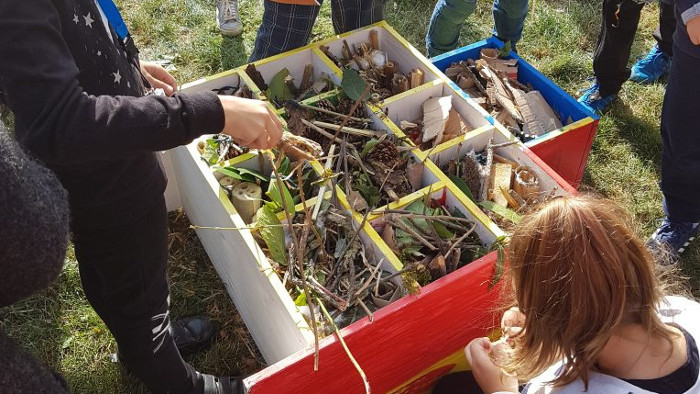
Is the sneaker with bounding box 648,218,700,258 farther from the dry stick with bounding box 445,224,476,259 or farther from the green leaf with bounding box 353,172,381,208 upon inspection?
the green leaf with bounding box 353,172,381,208

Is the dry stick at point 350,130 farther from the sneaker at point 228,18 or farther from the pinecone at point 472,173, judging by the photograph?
the sneaker at point 228,18

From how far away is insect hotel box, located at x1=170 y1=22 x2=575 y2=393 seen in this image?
1.90 meters

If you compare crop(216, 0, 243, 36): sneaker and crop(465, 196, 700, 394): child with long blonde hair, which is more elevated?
crop(465, 196, 700, 394): child with long blonde hair

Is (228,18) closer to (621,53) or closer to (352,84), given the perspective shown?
(352,84)

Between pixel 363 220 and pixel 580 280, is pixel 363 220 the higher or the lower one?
the lower one

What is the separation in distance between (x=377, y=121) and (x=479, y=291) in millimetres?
806

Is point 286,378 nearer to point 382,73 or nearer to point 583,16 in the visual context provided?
point 382,73

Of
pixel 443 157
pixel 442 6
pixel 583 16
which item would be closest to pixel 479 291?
pixel 443 157

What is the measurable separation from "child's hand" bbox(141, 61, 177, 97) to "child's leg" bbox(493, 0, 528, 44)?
6.57 feet

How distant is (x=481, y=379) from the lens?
5.84 ft

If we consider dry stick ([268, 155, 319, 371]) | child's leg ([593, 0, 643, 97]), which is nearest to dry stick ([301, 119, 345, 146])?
dry stick ([268, 155, 319, 371])

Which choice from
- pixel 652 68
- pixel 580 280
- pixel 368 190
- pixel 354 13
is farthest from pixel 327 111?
pixel 652 68

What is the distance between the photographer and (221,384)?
2.28 m

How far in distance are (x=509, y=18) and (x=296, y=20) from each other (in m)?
1.23
